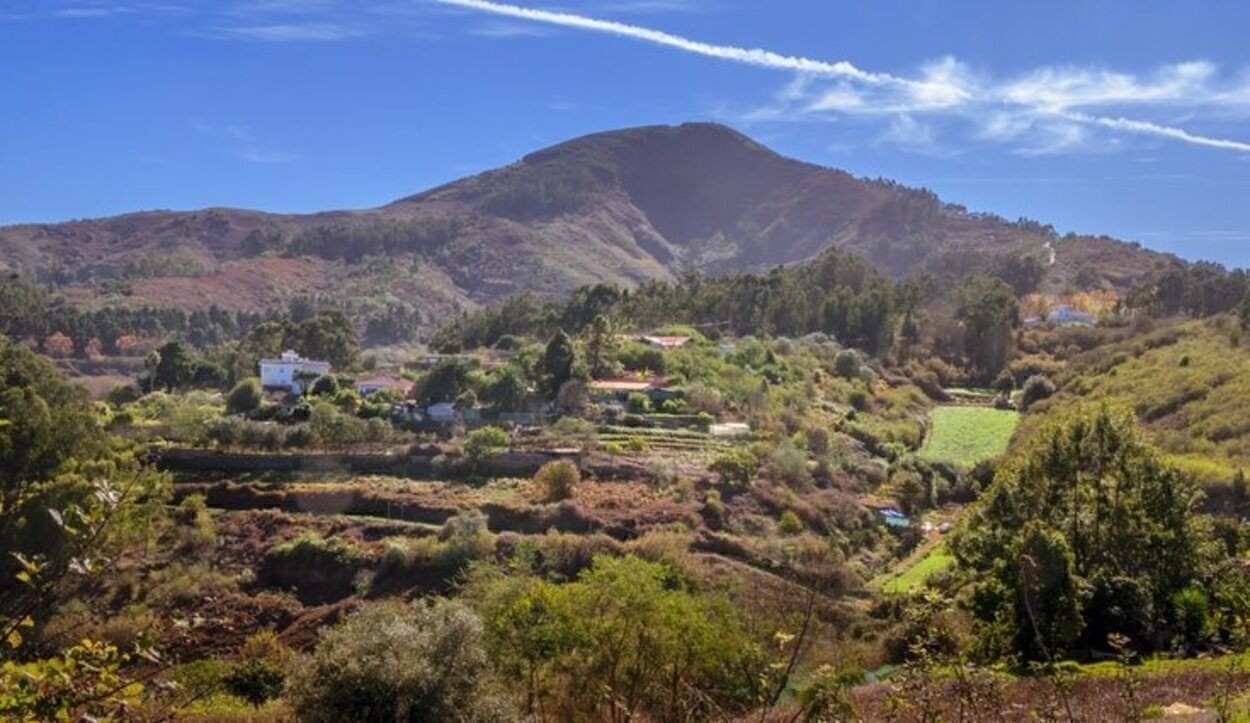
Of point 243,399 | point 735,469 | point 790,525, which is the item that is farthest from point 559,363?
point 790,525

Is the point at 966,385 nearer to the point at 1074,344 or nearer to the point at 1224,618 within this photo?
the point at 1074,344

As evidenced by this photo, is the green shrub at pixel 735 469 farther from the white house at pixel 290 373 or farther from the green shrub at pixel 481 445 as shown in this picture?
the white house at pixel 290 373

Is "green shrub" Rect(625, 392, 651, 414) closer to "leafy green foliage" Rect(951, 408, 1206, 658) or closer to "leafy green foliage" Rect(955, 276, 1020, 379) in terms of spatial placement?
"leafy green foliage" Rect(951, 408, 1206, 658)

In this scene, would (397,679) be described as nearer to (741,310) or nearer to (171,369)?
(171,369)

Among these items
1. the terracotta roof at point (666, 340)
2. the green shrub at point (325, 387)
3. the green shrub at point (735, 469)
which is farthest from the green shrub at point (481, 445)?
the terracotta roof at point (666, 340)

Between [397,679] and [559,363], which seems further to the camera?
[559,363]

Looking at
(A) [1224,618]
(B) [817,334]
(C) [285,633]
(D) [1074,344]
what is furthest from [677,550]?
(D) [1074,344]

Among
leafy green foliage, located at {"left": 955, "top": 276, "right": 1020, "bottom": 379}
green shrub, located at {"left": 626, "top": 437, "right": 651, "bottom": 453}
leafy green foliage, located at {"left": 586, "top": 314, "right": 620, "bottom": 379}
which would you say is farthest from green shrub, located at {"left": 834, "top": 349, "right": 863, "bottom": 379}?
green shrub, located at {"left": 626, "top": 437, "right": 651, "bottom": 453}
